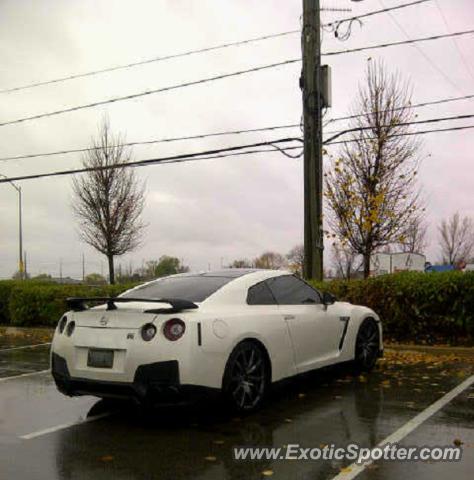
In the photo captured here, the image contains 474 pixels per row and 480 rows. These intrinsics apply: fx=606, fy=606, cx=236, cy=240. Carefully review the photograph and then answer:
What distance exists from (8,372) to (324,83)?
8731 mm

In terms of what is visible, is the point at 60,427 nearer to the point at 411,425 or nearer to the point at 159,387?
the point at 159,387

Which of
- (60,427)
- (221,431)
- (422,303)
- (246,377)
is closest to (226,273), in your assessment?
(246,377)

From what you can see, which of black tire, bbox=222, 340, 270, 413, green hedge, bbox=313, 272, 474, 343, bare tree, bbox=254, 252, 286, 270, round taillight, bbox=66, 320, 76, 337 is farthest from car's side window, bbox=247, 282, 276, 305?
bare tree, bbox=254, 252, 286, 270

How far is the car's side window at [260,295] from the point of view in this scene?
643cm

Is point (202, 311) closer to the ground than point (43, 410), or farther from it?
farther from it

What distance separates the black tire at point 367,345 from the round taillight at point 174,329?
10.5ft

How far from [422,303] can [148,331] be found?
6962 mm

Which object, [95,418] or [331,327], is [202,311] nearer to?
[95,418]

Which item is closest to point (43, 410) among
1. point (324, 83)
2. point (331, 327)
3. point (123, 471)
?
point (123, 471)

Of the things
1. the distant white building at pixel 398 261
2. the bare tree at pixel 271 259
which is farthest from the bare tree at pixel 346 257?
the bare tree at pixel 271 259

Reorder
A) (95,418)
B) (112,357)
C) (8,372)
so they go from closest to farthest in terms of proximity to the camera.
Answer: (112,357) → (95,418) → (8,372)

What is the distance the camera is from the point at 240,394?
5.83 metres

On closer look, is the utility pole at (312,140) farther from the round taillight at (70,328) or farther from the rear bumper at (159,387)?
the rear bumper at (159,387)

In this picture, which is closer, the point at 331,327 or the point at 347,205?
the point at 331,327
